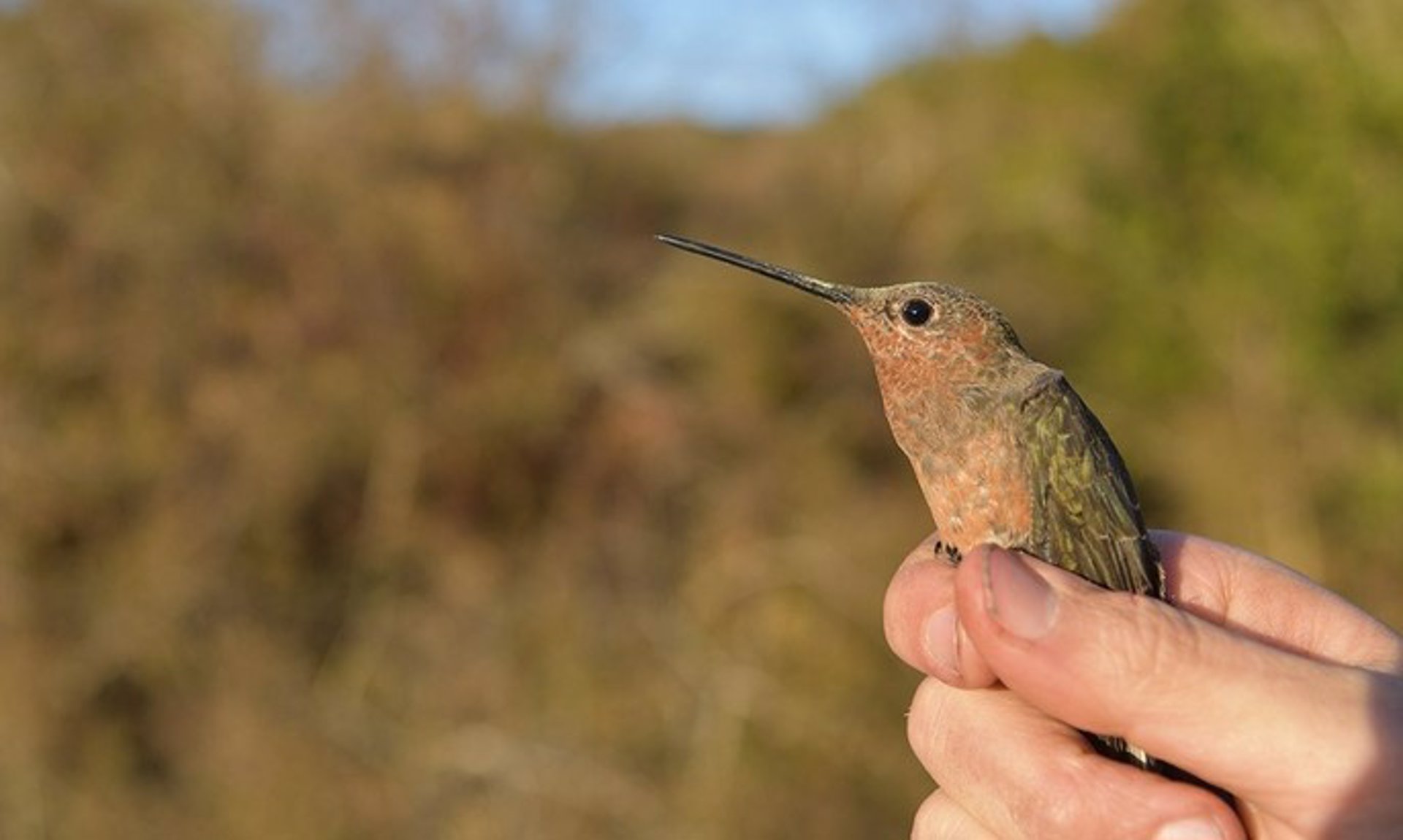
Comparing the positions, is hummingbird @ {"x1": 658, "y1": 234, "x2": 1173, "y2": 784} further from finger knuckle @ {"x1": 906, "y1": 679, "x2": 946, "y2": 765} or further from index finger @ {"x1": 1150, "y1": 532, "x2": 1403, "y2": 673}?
finger knuckle @ {"x1": 906, "y1": 679, "x2": 946, "y2": 765}

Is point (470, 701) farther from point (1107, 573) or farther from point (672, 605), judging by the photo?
point (1107, 573)

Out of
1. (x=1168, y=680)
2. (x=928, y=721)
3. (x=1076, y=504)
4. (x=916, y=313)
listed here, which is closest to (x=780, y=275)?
(x=916, y=313)

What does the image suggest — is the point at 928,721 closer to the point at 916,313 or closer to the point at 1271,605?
the point at 1271,605

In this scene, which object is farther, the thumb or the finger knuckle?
the finger knuckle

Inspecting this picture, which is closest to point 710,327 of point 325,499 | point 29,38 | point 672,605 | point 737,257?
point 672,605

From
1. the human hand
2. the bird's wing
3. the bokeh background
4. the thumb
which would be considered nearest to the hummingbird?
the bird's wing
